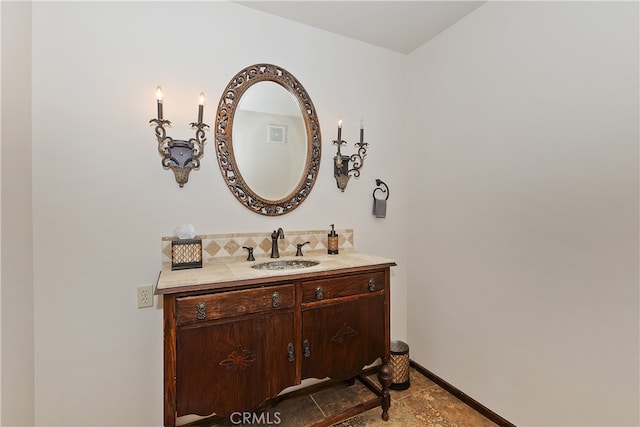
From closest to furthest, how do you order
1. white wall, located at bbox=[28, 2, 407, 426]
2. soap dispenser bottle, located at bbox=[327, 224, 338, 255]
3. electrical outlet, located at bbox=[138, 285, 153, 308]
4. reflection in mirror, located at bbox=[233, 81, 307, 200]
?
white wall, located at bbox=[28, 2, 407, 426], electrical outlet, located at bbox=[138, 285, 153, 308], reflection in mirror, located at bbox=[233, 81, 307, 200], soap dispenser bottle, located at bbox=[327, 224, 338, 255]

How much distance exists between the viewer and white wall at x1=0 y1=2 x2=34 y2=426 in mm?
1101

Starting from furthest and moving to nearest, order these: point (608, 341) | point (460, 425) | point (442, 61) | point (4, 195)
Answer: point (442, 61) < point (460, 425) < point (608, 341) < point (4, 195)

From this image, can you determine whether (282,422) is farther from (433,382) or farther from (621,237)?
(621,237)

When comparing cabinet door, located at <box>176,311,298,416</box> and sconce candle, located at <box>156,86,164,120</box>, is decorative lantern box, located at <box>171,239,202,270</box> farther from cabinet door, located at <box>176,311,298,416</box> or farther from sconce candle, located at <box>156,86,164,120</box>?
sconce candle, located at <box>156,86,164,120</box>

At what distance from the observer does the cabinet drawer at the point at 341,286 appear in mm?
1438

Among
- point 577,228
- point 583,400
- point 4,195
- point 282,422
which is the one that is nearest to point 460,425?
point 583,400

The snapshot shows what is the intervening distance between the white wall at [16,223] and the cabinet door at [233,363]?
65 cm

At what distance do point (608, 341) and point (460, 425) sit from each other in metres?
0.90

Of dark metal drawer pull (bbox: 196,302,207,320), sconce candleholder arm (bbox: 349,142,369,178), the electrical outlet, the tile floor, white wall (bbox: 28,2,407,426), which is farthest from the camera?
sconce candleholder arm (bbox: 349,142,369,178)

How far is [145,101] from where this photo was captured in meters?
1.54

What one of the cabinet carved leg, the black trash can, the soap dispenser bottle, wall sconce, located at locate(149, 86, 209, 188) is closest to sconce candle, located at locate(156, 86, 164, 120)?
wall sconce, located at locate(149, 86, 209, 188)

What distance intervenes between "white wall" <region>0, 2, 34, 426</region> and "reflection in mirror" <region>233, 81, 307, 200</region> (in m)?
0.94

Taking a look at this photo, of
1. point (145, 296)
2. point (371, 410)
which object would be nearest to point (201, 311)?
point (145, 296)

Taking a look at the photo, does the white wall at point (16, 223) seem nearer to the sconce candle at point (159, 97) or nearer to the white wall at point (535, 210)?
the sconce candle at point (159, 97)
